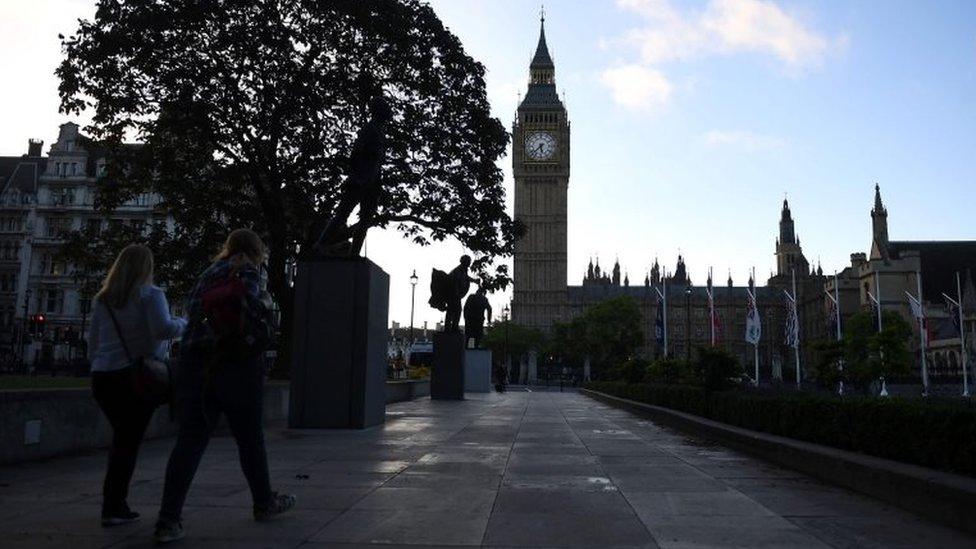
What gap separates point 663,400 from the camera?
18.5 metres

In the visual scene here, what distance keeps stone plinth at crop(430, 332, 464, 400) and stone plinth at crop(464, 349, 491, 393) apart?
22.5ft

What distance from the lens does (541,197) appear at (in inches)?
5349

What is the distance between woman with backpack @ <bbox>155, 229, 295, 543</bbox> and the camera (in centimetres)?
444

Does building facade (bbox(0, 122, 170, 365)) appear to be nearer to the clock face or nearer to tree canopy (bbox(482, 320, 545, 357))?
tree canopy (bbox(482, 320, 545, 357))

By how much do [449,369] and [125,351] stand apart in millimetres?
20179

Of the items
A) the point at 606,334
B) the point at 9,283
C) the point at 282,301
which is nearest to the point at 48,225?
the point at 9,283

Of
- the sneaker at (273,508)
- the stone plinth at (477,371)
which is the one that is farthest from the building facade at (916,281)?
the sneaker at (273,508)

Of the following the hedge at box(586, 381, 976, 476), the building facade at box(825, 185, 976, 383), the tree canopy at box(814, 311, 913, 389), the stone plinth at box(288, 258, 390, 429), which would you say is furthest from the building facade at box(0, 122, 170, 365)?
the building facade at box(825, 185, 976, 383)

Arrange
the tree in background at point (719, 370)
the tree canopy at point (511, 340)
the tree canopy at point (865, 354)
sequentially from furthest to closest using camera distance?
1. the tree canopy at point (511, 340)
2. the tree canopy at point (865, 354)
3. the tree in background at point (719, 370)

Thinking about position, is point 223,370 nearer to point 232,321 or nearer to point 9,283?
point 232,321

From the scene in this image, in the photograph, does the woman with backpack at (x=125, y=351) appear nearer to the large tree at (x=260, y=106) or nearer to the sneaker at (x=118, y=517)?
the sneaker at (x=118, y=517)

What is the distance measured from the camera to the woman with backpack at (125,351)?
4719 mm

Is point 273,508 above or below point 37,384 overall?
below

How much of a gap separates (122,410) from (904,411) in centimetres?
661
